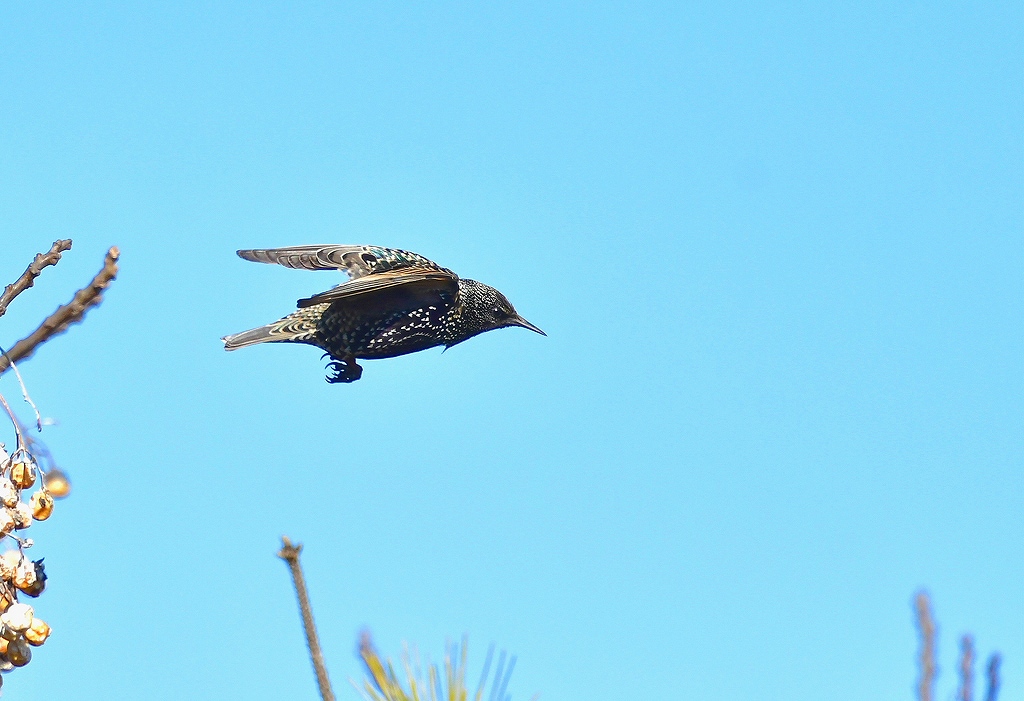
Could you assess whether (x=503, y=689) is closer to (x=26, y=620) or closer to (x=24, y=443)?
(x=26, y=620)

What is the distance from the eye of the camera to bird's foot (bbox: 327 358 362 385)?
7156 millimetres

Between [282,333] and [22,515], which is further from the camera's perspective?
[282,333]

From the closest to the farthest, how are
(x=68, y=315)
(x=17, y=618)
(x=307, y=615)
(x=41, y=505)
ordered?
(x=307, y=615) → (x=68, y=315) → (x=17, y=618) → (x=41, y=505)

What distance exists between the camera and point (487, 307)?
7727 mm

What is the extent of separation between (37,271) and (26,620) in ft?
2.73

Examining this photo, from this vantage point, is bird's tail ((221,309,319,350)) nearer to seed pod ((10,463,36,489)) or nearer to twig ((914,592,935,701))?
seed pod ((10,463,36,489))

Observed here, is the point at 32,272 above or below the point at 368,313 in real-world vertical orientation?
below

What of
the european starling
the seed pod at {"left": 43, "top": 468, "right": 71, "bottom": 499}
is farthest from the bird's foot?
the seed pod at {"left": 43, "top": 468, "right": 71, "bottom": 499}

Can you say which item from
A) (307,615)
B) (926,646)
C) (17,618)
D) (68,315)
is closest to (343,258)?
(17,618)

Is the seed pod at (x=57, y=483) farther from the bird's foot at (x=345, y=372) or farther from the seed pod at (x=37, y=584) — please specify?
the bird's foot at (x=345, y=372)

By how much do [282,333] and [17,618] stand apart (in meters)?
4.01

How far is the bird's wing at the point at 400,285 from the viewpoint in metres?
6.42

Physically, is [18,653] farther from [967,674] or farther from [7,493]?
[967,674]

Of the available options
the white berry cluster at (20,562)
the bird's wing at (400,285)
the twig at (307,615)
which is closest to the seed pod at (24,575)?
the white berry cluster at (20,562)
